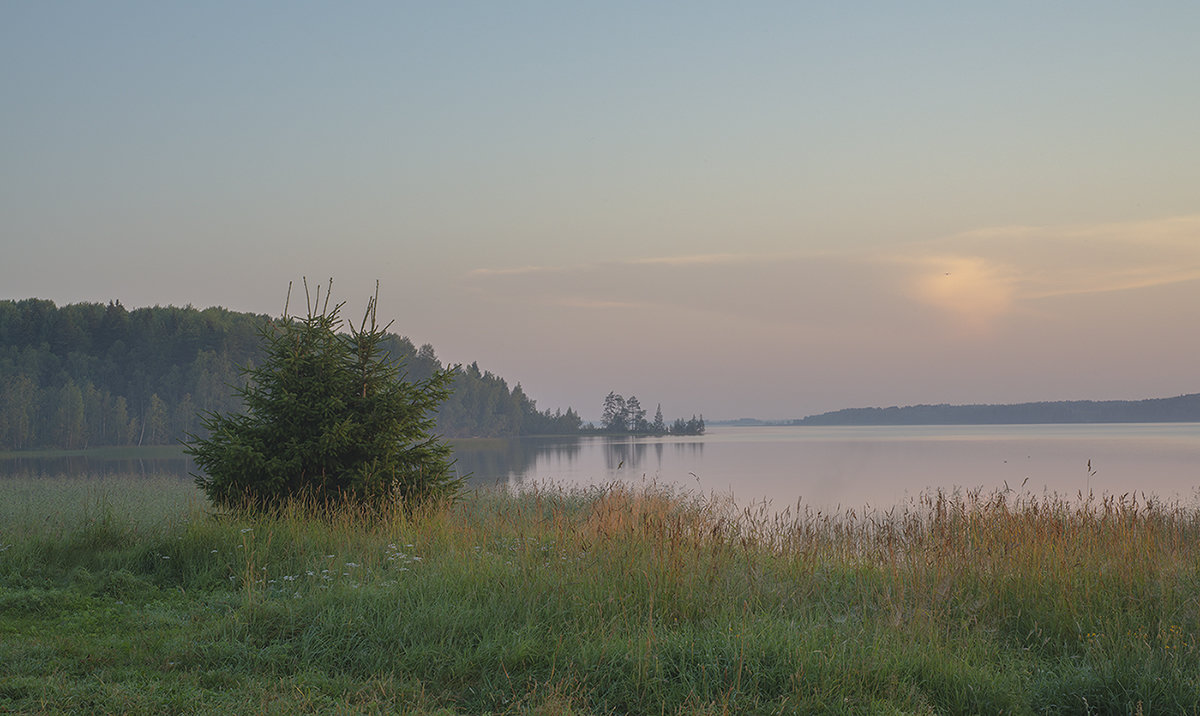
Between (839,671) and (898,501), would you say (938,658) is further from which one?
(898,501)

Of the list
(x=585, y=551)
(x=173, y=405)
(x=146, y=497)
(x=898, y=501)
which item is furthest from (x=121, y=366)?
(x=585, y=551)

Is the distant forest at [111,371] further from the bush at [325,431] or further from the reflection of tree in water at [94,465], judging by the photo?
the bush at [325,431]

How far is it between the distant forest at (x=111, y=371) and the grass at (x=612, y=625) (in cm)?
7197

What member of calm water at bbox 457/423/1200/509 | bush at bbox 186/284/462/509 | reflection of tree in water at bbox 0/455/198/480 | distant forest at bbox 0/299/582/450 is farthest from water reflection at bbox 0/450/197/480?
bush at bbox 186/284/462/509

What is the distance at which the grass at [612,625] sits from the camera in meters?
4.87

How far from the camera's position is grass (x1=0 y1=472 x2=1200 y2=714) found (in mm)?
4871

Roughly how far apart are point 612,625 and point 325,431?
21.6 feet

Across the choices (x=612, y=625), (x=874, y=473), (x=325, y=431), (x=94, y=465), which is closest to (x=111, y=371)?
(x=94, y=465)

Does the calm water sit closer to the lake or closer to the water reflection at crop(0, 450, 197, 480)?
the lake

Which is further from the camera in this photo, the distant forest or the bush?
the distant forest

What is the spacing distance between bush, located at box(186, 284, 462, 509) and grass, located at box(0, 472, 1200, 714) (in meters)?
1.79

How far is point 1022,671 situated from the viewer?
5.43 meters

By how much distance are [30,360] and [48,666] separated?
9569 cm

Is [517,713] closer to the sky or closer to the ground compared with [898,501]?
closer to the sky
